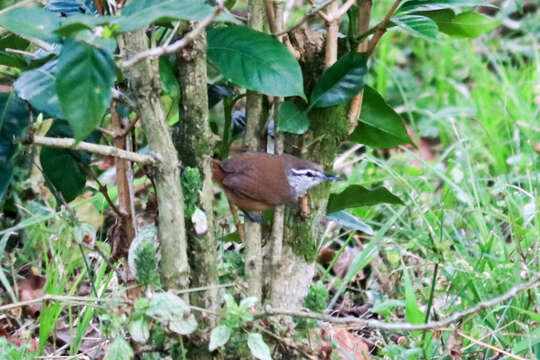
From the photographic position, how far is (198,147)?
1.99 m

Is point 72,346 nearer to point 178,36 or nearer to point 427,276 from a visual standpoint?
point 178,36

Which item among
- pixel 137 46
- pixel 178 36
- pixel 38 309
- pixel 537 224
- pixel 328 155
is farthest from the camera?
pixel 38 309

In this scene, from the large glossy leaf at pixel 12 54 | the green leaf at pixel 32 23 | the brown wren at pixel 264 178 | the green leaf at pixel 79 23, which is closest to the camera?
the green leaf at pixel 79 23

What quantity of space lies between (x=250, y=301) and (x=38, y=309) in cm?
167

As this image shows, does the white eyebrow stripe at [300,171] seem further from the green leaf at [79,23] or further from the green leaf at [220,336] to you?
the green leaf at [79,23]

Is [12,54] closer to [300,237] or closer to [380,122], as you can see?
[300,237]

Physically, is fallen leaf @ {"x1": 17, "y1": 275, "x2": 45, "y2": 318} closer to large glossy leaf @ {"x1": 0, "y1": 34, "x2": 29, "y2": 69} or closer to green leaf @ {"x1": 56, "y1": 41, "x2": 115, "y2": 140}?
large glossy leaf @ {"x1": 0, "y1": 34, "x2": 29, "y2": 69}

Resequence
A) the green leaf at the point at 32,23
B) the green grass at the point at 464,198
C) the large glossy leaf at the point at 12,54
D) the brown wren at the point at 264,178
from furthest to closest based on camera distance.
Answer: the green grass at the point at 464,198, the brown wren at the point at 264,178, the large glossy leaf at the point at 12,54, the green leaf at the point at 32,23

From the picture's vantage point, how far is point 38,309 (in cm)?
322

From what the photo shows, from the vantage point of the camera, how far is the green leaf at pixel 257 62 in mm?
1937

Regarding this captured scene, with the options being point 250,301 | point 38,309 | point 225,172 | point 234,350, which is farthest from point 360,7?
point 38,309

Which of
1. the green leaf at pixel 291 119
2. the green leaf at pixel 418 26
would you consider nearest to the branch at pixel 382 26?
the green leaf at pixel 418 26

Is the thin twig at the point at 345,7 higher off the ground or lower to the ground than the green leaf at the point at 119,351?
higher

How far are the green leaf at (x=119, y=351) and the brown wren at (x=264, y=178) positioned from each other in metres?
0.57
